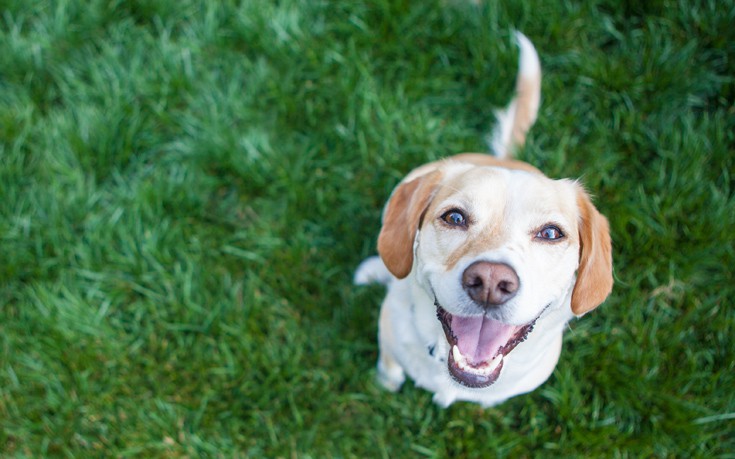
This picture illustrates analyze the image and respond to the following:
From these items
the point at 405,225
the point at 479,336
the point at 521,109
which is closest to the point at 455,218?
the point at 405,225

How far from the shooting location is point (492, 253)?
1.97m

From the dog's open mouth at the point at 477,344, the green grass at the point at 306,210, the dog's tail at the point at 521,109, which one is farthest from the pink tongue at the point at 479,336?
the dog's tail at the point at 521,109

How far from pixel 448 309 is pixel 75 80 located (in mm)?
2780

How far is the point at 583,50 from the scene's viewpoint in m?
3.68

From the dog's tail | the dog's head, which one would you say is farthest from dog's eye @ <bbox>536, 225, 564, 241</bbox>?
the dog's tail

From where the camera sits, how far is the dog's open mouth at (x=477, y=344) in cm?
220

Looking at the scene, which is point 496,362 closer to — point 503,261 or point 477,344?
point 477,344

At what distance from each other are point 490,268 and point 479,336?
44cm

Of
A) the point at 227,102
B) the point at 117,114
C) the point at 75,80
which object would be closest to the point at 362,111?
the point at 227,102

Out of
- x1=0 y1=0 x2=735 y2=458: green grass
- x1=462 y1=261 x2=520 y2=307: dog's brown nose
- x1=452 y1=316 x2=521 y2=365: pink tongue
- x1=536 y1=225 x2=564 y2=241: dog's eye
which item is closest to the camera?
x1=462 y1=261 x2=520 y2=307: dog's brown nose

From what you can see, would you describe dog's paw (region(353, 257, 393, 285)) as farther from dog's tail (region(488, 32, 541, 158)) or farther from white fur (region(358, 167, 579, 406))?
dog's tail (region(488, 32, 541, 158))

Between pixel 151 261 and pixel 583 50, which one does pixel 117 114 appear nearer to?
pixel 151 261

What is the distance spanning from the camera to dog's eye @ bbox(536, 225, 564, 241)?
6.97 feet

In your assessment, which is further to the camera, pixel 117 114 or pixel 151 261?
pixel 117 114
